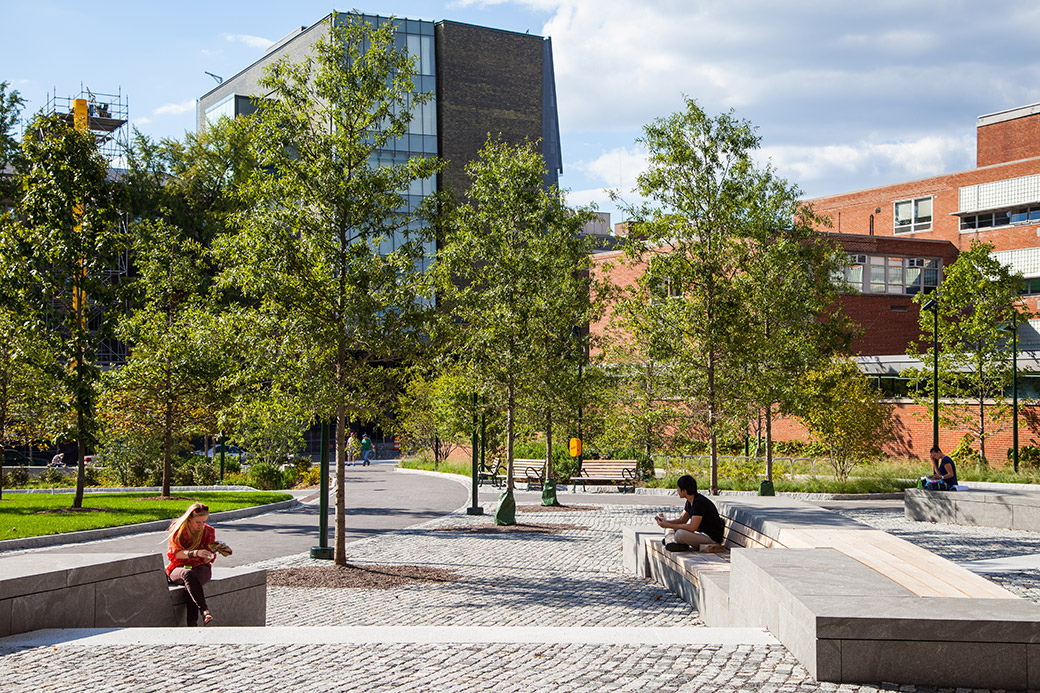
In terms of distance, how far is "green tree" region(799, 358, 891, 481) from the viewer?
28.7 m

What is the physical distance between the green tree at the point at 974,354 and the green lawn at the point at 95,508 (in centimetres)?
2503

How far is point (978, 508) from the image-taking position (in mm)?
19578

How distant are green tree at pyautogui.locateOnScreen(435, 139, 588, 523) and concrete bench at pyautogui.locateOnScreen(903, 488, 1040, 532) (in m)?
8.75

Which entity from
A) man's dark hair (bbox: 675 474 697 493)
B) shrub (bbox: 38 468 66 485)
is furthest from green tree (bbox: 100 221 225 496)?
man's dark hair (bbox: 675 474 697 493)

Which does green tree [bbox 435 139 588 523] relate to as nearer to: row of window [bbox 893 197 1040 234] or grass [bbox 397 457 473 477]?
grass [bbox 397 457 473 477]

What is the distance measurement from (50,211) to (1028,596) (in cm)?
1958

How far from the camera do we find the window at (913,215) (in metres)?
59.6

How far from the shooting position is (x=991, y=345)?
36500mm

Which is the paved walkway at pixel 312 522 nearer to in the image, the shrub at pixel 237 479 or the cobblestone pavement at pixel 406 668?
the shrub at pixel 237 479

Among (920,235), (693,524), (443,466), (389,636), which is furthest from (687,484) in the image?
(920,235)

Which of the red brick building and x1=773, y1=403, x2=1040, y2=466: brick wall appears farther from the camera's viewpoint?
the red brick building

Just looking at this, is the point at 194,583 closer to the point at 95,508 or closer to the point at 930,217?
the point at 95,508

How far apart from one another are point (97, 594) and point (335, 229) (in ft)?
23.0


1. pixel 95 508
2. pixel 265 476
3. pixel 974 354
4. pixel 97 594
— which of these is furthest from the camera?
pixel 974 354
